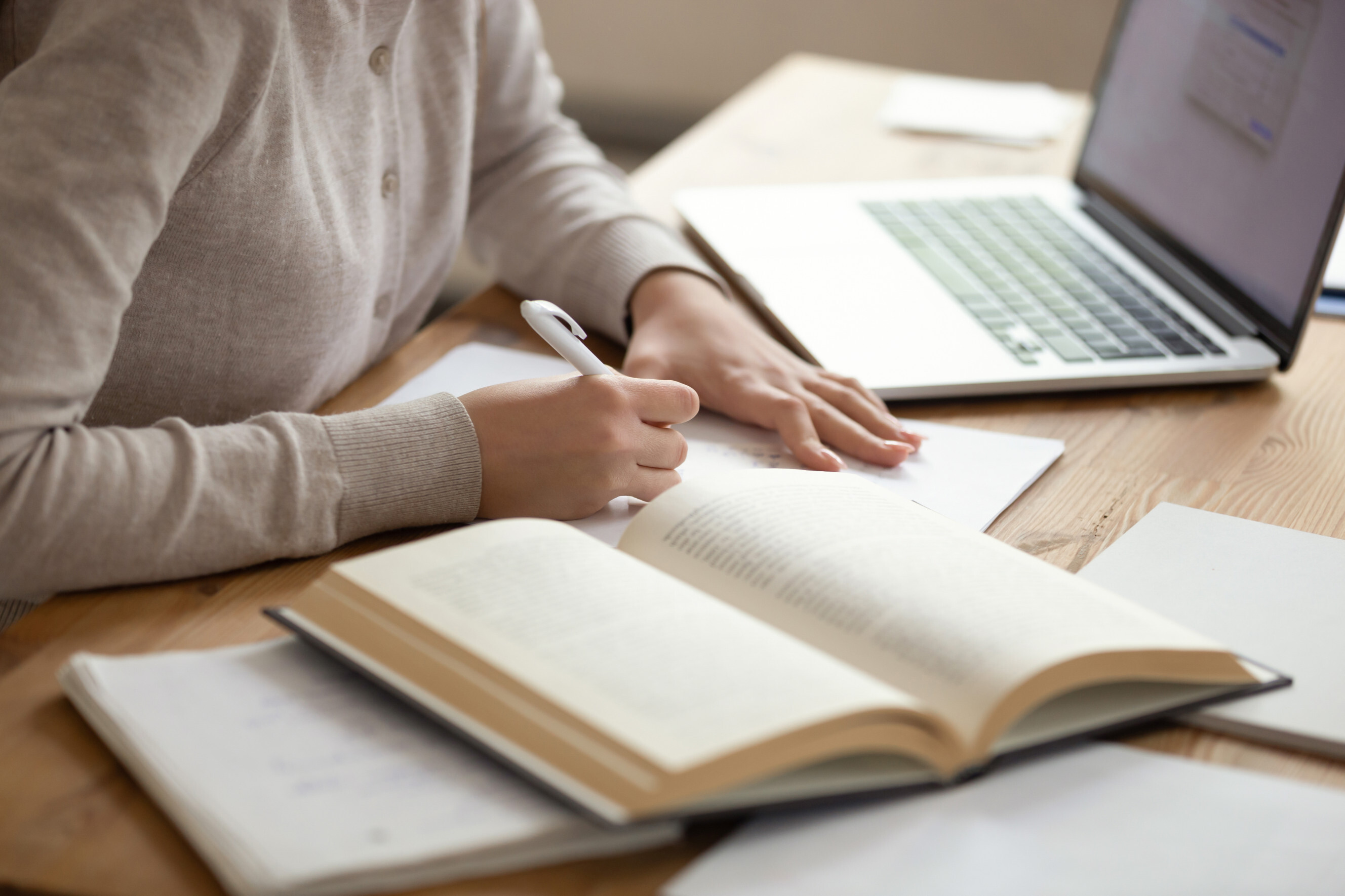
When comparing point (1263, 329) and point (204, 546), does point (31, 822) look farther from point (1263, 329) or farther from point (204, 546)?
point (1263, 329)

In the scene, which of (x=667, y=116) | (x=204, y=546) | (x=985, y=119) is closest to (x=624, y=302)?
(x=204, y=546)

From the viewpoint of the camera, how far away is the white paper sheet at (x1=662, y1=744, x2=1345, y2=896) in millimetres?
413

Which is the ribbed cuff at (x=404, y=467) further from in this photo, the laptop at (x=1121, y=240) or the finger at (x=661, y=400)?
the laptop at (x=1121, y=240)

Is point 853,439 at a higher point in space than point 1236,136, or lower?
lower

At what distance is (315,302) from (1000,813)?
51cm

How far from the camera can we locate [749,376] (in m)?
0.78

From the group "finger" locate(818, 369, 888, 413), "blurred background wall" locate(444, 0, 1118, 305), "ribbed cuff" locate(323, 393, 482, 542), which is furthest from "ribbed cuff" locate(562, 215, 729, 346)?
"blurred background wall" locate(444, 0, 1118, 305)

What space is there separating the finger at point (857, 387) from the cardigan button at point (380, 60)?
350 millimetres

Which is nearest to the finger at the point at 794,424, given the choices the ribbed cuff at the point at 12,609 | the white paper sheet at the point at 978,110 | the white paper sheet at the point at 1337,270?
the ribbed cuff at the point at 12,609

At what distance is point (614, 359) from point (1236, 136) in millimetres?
508

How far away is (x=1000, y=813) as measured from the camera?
445 mm

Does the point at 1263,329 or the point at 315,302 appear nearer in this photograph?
the point at 315,302

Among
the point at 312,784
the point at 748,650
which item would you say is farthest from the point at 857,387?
the point at 312,784

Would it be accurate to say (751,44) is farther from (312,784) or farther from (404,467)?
(312,784)
